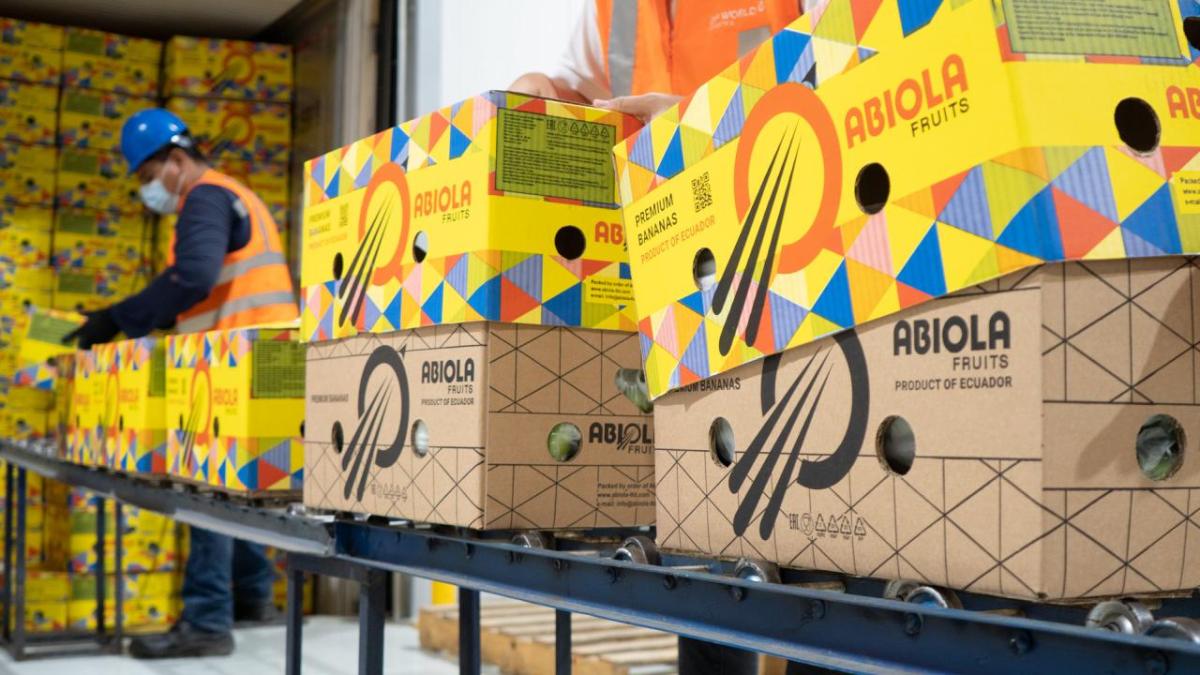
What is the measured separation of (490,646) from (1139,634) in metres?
3.87

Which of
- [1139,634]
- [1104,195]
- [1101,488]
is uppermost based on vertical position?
[1104,195]

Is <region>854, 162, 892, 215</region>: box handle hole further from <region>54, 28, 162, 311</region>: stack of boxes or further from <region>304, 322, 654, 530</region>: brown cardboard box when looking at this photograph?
<region>54, 28, 162, 311</region>: stack of boxes

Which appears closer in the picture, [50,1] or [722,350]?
[722,350]

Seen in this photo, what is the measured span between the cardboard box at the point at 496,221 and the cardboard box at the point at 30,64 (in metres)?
4.97

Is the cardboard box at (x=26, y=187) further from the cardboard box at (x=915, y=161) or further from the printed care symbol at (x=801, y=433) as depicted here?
the printed care symbol at (x=801, y=433)

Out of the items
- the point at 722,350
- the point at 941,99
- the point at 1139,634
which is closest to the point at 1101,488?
the point at 1139,634

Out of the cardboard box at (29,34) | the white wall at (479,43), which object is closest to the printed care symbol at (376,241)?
the white wall at (479,43)

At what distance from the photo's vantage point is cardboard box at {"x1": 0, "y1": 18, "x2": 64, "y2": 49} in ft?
20.7

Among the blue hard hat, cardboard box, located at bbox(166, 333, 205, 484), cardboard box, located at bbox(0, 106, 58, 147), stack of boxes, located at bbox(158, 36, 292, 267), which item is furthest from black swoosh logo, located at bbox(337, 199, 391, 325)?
cardboard box, located at bbox(0, 106, 58, 147)

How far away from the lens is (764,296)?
1.43m

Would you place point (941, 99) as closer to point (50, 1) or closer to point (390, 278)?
point (390, 278)

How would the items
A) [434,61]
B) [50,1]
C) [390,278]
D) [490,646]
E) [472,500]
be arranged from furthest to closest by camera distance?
[50,1]
[434,61]
[490,646]
[390,278]
[472,500]

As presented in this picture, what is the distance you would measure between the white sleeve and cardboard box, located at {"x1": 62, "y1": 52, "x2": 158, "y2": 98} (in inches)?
189

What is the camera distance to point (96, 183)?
646 centimetres
